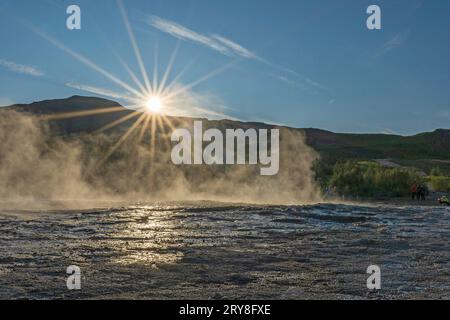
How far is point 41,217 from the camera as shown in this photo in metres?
13.2

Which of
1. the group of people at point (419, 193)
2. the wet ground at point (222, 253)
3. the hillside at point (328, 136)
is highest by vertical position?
the hillside at point (328, 136)

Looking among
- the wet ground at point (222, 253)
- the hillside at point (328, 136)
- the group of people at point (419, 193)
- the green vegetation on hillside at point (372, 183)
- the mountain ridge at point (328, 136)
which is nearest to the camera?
the wet ground at point (222, 253)

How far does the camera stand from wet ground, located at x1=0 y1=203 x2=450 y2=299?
258 inches

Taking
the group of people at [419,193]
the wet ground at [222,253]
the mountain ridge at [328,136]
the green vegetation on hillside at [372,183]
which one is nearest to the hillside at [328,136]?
the mountain ridge at [328,136]

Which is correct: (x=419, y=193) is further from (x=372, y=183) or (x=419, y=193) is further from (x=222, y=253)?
(x=222, y=253)

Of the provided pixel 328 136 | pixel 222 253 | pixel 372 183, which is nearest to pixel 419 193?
pixel 372 183

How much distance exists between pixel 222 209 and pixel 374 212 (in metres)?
3.93

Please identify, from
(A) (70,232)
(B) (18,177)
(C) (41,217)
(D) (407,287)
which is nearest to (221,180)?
(B) (18,177)

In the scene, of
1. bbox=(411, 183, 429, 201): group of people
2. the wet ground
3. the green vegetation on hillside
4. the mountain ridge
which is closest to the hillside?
the mountain ridge

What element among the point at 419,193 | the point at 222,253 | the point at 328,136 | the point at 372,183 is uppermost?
the point at 328,136

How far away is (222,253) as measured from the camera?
8961 millimetres

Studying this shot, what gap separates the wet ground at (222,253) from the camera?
21.5ft

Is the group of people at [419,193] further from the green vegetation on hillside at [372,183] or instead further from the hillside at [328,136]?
the hillside at [328,136]
